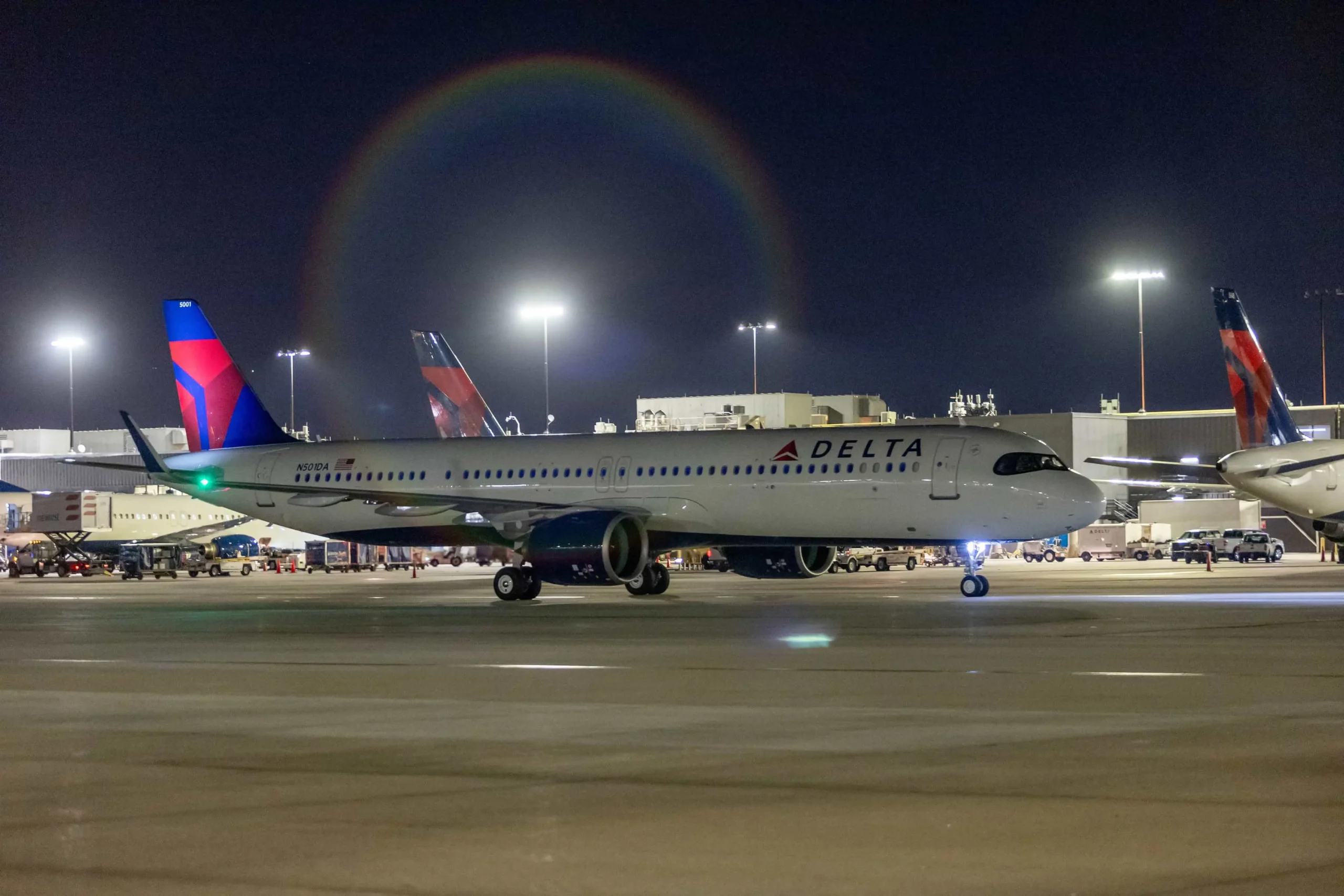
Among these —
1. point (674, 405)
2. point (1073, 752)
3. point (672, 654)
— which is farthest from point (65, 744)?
point (674, 405)

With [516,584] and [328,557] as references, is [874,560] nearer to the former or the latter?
[328,557]

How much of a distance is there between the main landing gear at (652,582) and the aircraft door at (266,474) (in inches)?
441

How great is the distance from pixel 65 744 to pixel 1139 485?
44010 mm

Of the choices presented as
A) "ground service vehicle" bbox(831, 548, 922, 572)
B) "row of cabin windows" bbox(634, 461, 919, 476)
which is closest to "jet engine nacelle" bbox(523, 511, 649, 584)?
"row of cabin windows" bbox(634, 461, 919, 476)

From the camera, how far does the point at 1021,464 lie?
32938 millimetres

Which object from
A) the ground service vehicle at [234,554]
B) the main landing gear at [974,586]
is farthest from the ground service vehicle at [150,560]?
the main landing gear at [974,586]

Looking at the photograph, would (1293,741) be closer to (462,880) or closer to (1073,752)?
(1073,752)

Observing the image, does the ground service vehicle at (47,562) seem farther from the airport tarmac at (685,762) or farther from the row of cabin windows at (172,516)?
the airport tarmac at (685,762)

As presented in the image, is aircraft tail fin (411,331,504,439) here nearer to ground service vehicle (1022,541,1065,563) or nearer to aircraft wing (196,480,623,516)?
aircraft wing (196,480,623,516)

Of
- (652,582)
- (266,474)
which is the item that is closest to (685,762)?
(652,582)

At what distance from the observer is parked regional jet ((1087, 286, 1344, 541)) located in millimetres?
43875

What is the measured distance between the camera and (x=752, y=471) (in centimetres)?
3569

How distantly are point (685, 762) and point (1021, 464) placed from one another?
23.0 meters

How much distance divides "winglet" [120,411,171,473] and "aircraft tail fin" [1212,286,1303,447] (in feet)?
106
